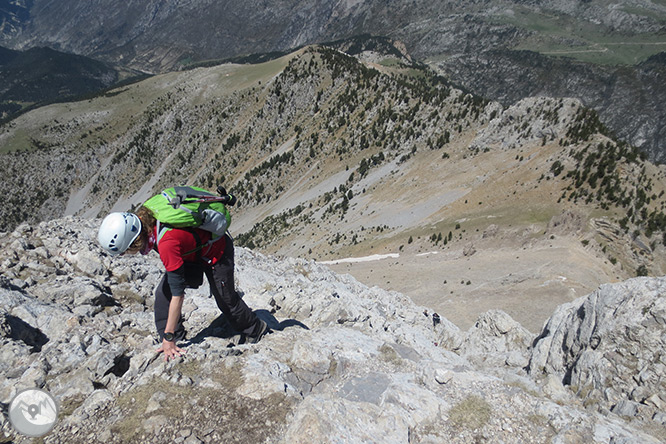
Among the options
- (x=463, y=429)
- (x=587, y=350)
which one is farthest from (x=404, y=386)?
(x=587, y=350)

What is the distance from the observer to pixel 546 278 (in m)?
19.9

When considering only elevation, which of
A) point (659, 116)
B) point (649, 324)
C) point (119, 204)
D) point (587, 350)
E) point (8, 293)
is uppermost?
point (8, 293)

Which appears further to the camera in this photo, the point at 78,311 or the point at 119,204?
the point at 119,204

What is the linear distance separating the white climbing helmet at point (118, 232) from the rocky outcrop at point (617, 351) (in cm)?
889

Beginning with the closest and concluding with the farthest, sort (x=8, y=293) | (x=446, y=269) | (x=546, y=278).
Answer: (x=8, y=293) < (x=546, y=278) < (x=446, y=269)

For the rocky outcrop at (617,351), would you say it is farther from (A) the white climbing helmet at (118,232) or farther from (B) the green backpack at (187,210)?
(A) the white climbing helmet at (118,232)

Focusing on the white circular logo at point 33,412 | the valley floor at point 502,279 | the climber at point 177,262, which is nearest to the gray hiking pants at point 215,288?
the climber at point 177,262

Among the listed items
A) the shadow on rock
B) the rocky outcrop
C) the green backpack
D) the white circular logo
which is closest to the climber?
the green backpack

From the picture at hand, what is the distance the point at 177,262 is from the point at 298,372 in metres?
3.00

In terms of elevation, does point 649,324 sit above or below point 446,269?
above

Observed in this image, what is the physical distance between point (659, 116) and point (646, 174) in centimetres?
22292

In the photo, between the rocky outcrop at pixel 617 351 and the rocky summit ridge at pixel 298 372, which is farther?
the rocky outcrop at pixel 617 351

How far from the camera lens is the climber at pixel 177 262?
5285 mm

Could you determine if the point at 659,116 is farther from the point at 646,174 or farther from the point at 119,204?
the point at 119,204
